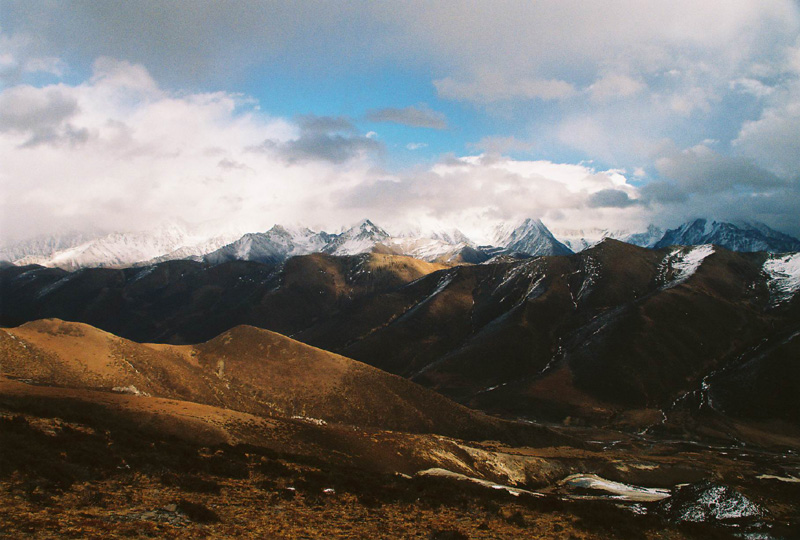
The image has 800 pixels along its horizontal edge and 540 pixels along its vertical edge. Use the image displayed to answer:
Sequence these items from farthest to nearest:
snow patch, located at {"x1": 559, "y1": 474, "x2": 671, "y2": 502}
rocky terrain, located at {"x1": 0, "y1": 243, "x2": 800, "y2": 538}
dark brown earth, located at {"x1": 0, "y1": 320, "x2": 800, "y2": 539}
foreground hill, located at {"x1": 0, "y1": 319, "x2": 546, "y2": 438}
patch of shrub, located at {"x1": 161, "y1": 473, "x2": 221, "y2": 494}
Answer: foreground hill, located at {"x1": 0, "y1": 319, "x2": 546, "y2": 438} < snow patch, located at {"x1": 559, "y1": 474, "x2": 671, "y2": 502} < patch of shrub, located at {"x1": 161, "y1": 473, "x2": 221, "y2": 494} < rocky terrain, located at {"x1": 0, "y1": 243, "x2": 800, "y2": 538} < dark brown earth, located at {"x1": 0, "y1": 320, "x2": 800, "y2": 539}

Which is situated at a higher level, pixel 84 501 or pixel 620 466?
pixel 84 501

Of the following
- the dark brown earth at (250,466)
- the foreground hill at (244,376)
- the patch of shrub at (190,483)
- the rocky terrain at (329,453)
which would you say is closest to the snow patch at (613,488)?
the rocky terrain at (329,453)

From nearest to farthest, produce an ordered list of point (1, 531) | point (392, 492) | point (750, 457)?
1. point (1, 531)
2. point (392, 492)
3. point (750, 457)

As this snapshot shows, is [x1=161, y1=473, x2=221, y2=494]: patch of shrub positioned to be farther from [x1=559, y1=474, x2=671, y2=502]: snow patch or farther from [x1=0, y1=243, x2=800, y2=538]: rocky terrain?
[x1=559, y1=474, x2=671, y2=502]: snow patch

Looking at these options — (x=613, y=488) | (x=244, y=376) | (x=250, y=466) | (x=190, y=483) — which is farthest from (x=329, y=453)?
(x=244, y=376)

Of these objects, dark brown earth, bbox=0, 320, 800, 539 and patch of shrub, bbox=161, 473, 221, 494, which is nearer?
dark brown earth, bbox=0, 320, 800, 539

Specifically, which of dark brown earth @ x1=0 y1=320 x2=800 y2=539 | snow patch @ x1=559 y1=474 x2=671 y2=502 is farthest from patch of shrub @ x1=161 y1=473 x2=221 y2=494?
snow patch @ x1=559 y1=474 x2=671 y2=502

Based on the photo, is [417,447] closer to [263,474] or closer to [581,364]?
[263,474]

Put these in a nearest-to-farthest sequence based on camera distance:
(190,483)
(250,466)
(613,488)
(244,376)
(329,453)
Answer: (190,483) → (250,466) → (329,453) → (613,488) → (244,376)

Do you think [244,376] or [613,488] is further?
[244,376]

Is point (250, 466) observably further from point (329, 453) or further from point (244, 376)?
point (244, 376)

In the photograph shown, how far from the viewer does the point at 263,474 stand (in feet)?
113

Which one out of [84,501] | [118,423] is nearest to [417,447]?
[118,423]

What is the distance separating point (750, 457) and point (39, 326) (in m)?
148
